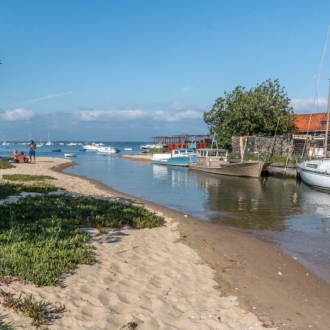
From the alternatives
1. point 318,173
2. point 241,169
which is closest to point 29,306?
point 318,173

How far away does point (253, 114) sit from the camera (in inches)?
1607

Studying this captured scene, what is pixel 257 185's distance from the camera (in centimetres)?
2672

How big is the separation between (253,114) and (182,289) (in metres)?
37.0

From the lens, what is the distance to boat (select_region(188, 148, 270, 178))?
31.4 m

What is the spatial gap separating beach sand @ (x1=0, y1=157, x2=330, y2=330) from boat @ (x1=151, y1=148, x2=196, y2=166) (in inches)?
1353

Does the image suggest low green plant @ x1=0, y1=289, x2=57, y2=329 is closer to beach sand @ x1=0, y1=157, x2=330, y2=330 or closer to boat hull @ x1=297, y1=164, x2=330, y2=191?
beach sand @ x1=0, y1=157, x2=330, y2=330

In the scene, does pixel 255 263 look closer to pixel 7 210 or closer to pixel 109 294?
pixel 109 294

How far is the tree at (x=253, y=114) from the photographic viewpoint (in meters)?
40.8

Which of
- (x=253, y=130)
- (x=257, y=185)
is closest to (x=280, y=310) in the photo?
(x=257, y=185)

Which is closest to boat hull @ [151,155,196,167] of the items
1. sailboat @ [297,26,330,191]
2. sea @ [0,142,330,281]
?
sea @ [0,142,330,281]

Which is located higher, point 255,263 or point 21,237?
point 21,237

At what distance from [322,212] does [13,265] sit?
1436 cm

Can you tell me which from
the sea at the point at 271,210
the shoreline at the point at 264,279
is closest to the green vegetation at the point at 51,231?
the shoreline at the point at 264,279

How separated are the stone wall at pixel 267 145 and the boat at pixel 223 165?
295 centimetres
